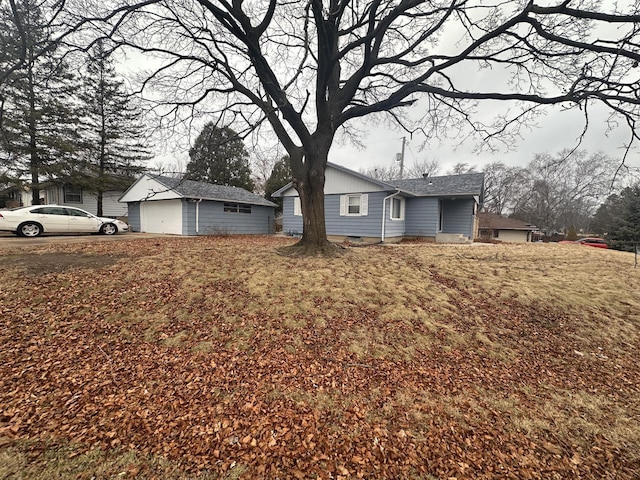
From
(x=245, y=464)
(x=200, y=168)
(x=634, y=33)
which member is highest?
(x=634, y=33)

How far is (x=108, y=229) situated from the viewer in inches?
535

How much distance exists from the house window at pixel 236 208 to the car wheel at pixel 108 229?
5.79m

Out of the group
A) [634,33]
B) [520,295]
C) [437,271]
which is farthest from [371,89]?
[520,295]

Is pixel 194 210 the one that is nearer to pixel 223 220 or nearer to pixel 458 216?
pixel 223 220

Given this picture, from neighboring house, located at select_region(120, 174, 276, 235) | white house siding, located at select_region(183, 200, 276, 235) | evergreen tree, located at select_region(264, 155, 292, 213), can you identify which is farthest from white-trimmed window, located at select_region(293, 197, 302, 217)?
evergreen tree, located at select_region(264, 155, 292, 213)

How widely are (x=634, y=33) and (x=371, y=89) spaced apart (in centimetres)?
600

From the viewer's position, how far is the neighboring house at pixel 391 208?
44.7 feet

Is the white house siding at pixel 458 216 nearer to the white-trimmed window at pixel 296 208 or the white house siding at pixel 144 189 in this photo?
the white-trimmed window at pixel 296 208

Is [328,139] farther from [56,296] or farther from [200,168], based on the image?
[56,296]

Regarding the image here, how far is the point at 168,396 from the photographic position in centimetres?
257

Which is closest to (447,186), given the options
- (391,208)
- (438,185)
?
(438,185)

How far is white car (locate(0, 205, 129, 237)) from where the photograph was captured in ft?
34.8

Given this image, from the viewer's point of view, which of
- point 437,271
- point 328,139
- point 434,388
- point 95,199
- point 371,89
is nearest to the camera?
point 434,388

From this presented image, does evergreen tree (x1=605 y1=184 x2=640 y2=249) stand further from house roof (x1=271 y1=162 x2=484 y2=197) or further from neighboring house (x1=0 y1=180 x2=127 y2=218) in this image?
neighboring house (x1=0 y1=180 x2=127 y2=218)
